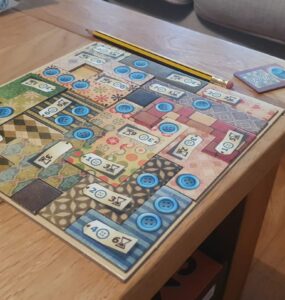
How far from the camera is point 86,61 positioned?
24.9 inches

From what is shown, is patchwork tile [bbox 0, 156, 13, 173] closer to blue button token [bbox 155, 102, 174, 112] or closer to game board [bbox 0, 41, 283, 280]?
game board [bbox 0, 41, 283, 280]

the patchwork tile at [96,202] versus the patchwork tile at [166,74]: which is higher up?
the patchwork tile at [166,74]

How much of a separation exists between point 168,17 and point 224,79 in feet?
2.67

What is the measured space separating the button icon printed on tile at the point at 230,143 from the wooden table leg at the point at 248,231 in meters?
0.14

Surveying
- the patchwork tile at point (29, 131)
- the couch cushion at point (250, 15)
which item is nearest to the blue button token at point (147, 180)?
the patchwork tile at point (29, 131)

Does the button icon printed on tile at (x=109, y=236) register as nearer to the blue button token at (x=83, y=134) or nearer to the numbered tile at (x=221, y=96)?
the blue button token at (x=83, y=134)

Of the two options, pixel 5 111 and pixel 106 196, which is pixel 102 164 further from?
pixel 5 111

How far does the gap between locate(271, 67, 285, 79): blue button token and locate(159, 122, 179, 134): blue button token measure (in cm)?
20

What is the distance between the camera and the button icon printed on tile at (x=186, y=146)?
1.56 feet

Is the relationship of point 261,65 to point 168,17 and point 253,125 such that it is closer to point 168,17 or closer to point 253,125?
point 253,125

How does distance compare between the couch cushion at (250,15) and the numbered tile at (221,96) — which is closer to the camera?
the numbered tile at (221,96)

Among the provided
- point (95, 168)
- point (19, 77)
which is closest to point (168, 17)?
point (19, 77)

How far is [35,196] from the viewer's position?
431 mm

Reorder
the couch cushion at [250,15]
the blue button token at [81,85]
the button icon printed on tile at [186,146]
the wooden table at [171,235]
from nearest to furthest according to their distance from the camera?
the wooden table at [171,235]
the button icon printed on tile at [186,146]
the blue button token at [81,85]
the couch cushion at [250,15]
